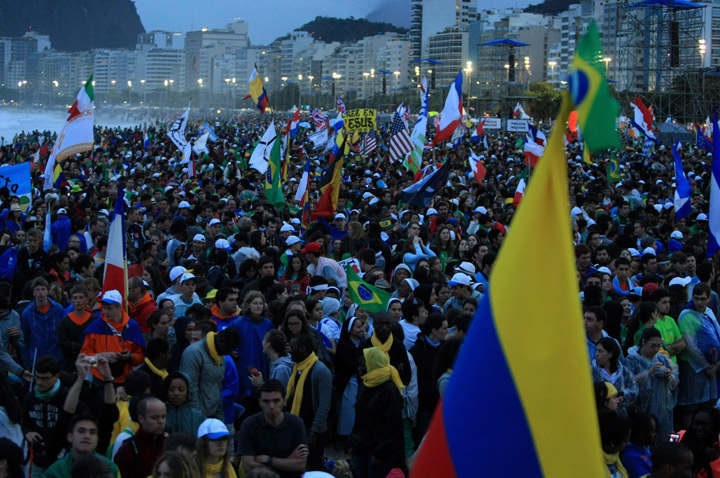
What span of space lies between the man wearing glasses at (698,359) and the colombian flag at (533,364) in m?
4.96

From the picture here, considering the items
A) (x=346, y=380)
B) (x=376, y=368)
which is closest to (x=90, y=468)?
(x=376, y=368)

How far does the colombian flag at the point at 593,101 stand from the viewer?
2082 millimetres

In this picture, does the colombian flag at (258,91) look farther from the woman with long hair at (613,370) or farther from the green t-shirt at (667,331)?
the woman with long hair at (613,370)

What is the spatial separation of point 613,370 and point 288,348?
2063mm

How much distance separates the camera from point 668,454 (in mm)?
4098

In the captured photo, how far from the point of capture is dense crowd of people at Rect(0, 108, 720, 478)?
4758mm

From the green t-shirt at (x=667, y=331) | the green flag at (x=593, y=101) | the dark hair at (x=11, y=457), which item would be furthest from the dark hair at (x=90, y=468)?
the green t-shirt at (x=667, y=331)

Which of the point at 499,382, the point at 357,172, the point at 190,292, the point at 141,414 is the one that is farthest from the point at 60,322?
the point at 357,172

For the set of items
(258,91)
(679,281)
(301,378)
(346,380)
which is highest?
(258,91)

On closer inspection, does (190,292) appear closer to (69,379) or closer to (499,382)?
(69,379)

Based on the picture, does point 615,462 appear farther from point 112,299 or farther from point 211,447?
point 112,299

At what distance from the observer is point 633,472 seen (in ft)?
15.2

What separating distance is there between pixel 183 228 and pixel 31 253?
1.96m

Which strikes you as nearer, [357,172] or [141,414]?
[141,414]
